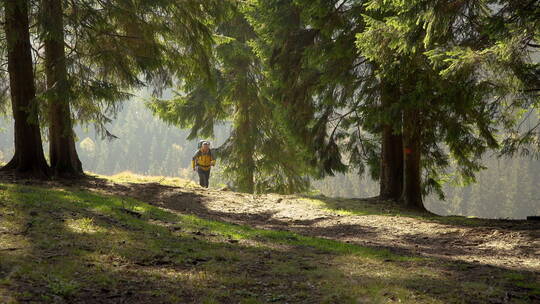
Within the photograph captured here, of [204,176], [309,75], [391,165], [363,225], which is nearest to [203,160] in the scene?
[204,176]

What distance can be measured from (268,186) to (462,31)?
14.1 metres

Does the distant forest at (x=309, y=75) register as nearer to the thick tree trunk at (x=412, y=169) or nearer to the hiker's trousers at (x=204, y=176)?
the thick tree trunk at (x=412, y=169)

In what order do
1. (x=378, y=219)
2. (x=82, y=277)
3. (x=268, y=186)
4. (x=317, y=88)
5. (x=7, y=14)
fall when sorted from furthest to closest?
(x=268, y=186)
(x=317, y=88)
(x=378, y=219)
(x=7, y=14)
(x=82, y=277)

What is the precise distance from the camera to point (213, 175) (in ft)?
83.6

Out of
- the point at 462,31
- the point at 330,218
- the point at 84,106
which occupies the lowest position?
the point at 330,218

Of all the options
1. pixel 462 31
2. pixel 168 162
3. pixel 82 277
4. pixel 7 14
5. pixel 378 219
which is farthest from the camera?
pixel 168 162

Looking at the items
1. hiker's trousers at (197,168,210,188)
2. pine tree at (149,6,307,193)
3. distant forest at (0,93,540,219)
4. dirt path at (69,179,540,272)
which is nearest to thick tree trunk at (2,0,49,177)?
dirt path at (69,179,540,272)

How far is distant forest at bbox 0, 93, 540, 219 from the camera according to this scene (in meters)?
99.0

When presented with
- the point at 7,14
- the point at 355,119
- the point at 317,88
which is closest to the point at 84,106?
the point at 7,14

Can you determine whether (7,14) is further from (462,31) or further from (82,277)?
(462,31)

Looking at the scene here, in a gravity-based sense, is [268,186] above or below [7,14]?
below

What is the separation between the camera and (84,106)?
1456cm

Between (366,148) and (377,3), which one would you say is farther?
(366,148)

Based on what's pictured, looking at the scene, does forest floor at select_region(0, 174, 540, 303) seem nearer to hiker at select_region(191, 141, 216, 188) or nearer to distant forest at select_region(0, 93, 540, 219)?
hiker at select_region(191, 141, 216, 188)
